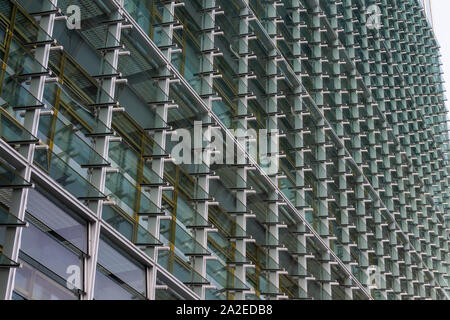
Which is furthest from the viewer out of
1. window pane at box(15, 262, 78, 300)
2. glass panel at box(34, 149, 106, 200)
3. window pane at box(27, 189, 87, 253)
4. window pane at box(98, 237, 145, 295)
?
window pane at box(98, 237, 145, 295)

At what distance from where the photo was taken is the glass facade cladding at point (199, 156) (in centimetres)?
1470

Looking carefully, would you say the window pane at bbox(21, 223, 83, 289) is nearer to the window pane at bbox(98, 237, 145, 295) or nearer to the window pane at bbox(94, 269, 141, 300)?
the window pane at bbox(94, 269, 141, 300)

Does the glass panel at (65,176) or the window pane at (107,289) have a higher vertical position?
the glass panel at (65,176)

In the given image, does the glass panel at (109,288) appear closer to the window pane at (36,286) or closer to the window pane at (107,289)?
the window pane at (107,289)

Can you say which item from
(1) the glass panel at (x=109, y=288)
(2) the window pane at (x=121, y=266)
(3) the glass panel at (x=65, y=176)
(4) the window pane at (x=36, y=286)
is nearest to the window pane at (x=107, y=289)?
(1) the glass panel at (x=109, y=288)

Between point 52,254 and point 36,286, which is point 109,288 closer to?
point 52,254

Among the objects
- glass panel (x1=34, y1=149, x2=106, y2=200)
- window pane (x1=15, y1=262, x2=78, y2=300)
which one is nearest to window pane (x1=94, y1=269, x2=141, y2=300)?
window pane (x1=15, y1=262, x2=78, y2=300)

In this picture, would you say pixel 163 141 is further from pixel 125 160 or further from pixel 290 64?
pixel 290 64

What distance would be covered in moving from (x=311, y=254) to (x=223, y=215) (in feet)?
17.4

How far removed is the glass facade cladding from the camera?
1470cm

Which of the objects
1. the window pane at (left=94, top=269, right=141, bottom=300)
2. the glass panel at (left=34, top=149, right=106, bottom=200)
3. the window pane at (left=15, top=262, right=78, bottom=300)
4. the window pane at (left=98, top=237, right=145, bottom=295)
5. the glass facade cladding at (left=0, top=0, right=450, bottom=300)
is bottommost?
the window pane at (left=15, top=262, right=78, bottom=300)

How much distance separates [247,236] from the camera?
2127 centimetres

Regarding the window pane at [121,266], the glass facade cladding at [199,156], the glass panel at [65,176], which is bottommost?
the window pane at [121,266]

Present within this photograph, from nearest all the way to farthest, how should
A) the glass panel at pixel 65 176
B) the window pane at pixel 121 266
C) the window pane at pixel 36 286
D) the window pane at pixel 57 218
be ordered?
the window pane at pixel 36 286, the window pane at pixel 57 218, the glass panel at pixel 65 176, the window pane at pixel 121 266
